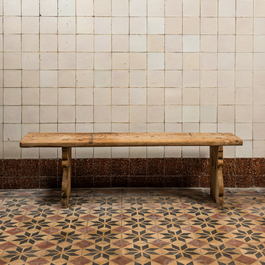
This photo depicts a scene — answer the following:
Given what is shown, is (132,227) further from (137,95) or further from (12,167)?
(12,167)

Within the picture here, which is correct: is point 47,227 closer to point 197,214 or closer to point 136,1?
point 197,214

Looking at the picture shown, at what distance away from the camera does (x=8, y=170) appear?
363 cm

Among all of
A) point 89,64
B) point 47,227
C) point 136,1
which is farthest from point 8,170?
point 136,1

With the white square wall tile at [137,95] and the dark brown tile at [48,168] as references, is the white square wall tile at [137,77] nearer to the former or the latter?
the white square wall tile at [137,95]

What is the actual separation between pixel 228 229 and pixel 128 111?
1.72m

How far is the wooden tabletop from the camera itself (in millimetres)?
2936

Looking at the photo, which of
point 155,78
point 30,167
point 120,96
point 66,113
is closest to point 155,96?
point 155,78

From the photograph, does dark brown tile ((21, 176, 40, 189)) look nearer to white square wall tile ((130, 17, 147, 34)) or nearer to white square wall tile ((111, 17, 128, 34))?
white square wall tile ((111, 17, 128, 34))

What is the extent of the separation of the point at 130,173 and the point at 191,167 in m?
0.73

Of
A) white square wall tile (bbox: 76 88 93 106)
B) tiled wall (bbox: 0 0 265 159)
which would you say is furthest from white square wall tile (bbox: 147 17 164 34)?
white square wall tile (bbox: 76 88 93 106)

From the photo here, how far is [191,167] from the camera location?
12.1ft

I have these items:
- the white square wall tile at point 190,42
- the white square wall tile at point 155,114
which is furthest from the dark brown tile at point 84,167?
the white square wall tile at point 190,42

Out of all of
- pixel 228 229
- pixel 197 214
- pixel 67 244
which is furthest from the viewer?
pixel 197 214

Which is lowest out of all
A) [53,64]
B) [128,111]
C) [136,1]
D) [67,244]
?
[67,244]
